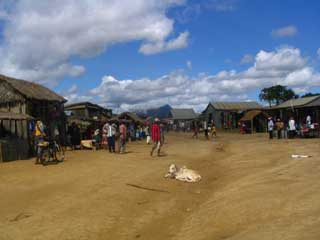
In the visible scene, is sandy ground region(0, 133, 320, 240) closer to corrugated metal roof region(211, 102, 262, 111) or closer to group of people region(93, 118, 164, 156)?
group of people region(93, 118, 164, 156)

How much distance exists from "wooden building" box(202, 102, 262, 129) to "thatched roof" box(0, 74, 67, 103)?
31.5m

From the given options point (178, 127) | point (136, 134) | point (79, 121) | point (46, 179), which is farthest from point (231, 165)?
point (178, 127)

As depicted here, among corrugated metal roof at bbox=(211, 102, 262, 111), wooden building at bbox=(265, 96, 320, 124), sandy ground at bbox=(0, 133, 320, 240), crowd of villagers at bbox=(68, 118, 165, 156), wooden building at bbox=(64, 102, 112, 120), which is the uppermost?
corrugated metal roof at bbox=(211, 102, 262, 111)

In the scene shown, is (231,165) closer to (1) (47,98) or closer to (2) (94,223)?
(2) (94,223)

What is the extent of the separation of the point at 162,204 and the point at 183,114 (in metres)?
75.0

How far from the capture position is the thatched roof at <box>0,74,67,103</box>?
25.7m

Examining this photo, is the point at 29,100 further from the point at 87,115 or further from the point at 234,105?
the point at 234,105

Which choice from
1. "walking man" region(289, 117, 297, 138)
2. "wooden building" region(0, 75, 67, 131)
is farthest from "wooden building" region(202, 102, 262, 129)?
"wooden building" region(0, 75, 67, 131)

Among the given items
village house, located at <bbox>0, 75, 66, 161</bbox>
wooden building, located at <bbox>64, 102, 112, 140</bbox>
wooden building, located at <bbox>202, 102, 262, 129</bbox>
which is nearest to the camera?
village house, located at <bbox>0, 75, 66, 161</bbox>

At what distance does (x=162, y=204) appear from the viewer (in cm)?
979

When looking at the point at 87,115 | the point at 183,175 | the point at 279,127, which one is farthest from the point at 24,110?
the point at 87,115

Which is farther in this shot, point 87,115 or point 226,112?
point 226,112

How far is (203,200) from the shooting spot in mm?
10227

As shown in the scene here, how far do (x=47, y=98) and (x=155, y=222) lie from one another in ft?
68.7
